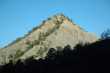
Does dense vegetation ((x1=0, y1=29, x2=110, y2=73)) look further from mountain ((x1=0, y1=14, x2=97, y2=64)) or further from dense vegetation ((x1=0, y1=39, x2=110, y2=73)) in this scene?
mountain ((x1=0, y1=14, x2=97, y2=64))

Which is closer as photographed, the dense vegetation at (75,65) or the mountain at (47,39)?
the dense vegetation at (75,65)

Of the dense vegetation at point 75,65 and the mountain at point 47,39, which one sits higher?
the mountain at point 47,39

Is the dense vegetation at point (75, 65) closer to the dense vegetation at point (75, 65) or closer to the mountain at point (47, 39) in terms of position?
the dense vegetation at point (75, 65)

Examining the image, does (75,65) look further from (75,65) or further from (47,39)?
(47,39)

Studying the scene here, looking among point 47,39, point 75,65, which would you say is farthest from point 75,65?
point 47,39

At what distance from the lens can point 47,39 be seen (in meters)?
107

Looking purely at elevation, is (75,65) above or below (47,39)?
below

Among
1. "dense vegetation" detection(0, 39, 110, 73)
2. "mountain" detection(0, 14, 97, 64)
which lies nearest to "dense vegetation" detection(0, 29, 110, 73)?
"dense vegetation" detection(0, 39, 110, 73)

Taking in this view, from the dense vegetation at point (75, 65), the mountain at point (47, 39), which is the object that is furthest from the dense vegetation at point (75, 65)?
the mountain at point (47, 39)

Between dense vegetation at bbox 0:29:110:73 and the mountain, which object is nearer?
dense vegetation at bbox 0:29:110:73

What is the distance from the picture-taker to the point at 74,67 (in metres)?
41.8

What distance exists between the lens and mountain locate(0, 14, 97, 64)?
4031 inches

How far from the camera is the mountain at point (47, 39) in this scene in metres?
102

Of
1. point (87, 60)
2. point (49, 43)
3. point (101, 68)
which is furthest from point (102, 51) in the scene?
point (49, 43)
